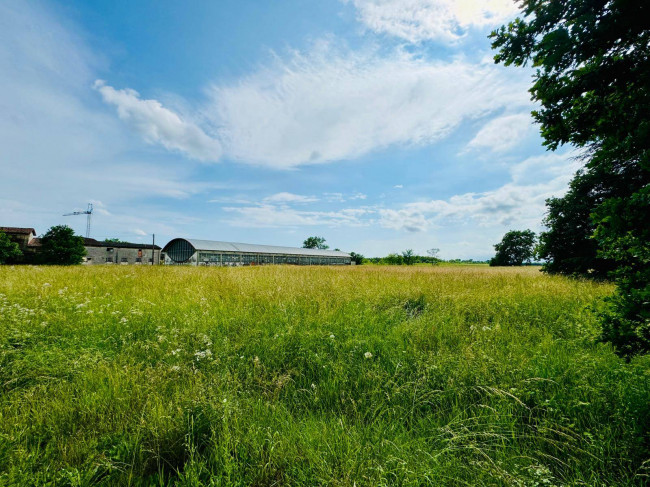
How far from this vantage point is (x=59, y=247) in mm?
36844

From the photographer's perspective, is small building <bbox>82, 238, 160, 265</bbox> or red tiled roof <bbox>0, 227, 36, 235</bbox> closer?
red tiled roof <bbox>0, 227, 36, 235</bbox>

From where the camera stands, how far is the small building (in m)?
58.7

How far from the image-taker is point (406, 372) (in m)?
3.02

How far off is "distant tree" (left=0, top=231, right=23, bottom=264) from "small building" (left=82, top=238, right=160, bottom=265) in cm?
1721

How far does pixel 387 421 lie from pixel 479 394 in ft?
3.41

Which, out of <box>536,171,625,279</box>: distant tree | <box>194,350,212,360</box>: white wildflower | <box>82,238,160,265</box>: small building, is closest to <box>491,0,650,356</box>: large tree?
<box>194,350,212,360</box>: white wildflower

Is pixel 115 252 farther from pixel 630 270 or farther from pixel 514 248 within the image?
pixel 514 248

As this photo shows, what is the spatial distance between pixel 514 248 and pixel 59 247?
9504 cm

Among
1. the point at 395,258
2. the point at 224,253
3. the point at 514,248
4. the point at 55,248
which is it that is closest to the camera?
the point at 55,248

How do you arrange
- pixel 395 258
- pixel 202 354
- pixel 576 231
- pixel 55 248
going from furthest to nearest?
pixel 395 258, pixel 55 248, pixel 576 231, pixel 202 354

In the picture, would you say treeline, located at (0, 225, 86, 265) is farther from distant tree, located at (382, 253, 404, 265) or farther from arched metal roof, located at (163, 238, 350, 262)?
distant tree, located at (382, 253, 404, 265)

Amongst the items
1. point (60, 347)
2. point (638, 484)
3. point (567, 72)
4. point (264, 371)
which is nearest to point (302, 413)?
point (264, 371)

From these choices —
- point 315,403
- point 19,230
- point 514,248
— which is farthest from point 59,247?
point 514,248

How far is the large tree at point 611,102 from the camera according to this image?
2096mm
